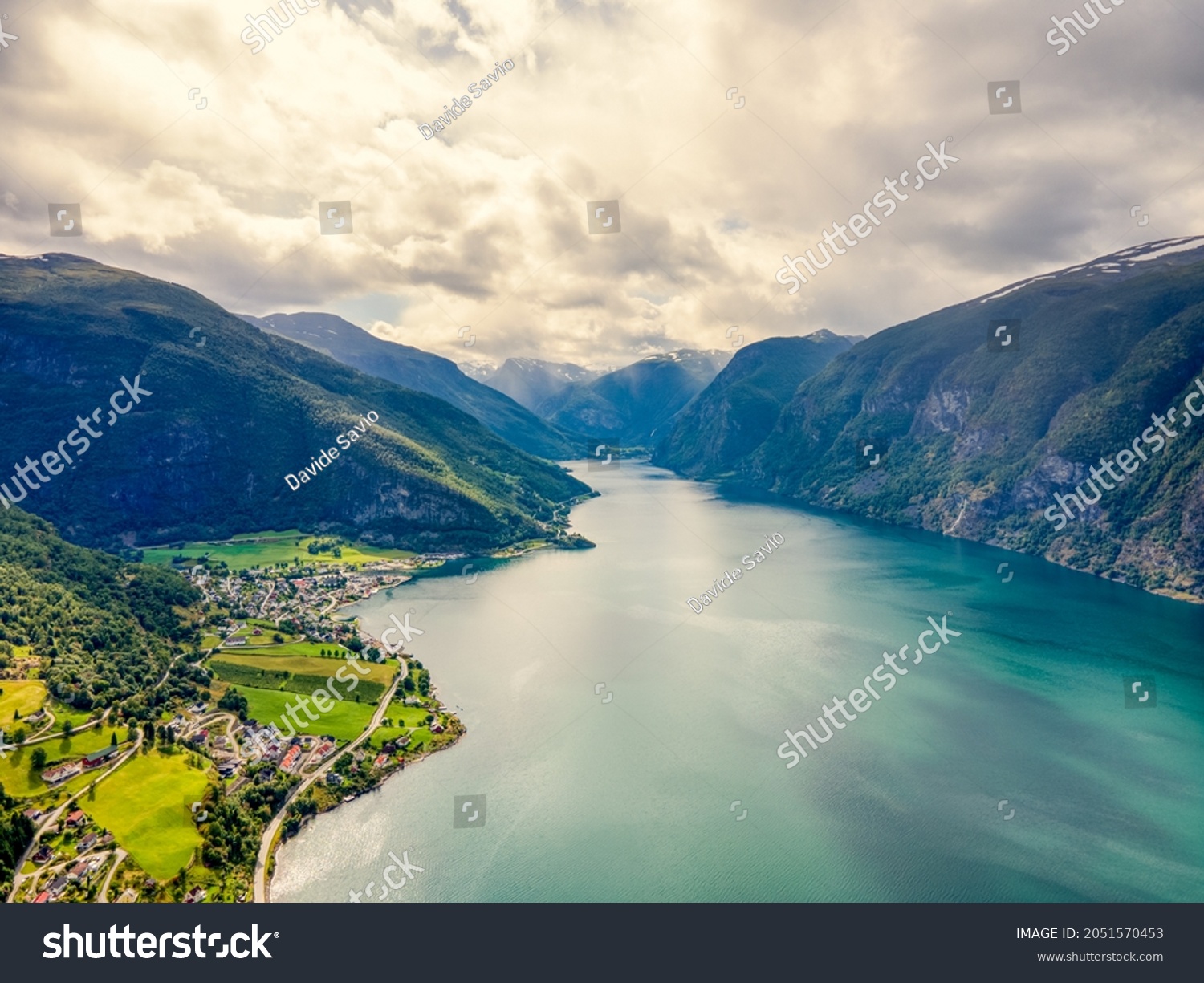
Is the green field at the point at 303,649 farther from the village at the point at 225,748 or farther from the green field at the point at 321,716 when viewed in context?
the green field at the point at 321,716

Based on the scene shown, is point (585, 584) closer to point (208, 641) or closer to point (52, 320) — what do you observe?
point (208, 641)

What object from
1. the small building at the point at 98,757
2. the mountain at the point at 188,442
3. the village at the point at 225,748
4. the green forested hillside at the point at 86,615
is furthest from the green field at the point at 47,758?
the mountain at the point at 188,442

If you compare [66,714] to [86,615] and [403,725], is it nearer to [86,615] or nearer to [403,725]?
[86,615]

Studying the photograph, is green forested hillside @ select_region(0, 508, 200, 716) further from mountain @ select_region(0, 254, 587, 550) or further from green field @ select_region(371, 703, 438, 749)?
mountain @ select_region(0, 254, 587, 550)

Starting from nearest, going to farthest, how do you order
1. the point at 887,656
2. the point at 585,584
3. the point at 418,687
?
the point at 418,687
the point at 887,656
the point at 585,584

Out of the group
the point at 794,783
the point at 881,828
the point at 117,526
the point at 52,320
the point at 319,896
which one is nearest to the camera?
the point at 319,896

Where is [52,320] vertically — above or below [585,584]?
above

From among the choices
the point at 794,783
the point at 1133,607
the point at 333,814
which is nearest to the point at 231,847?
the point at 333,814
